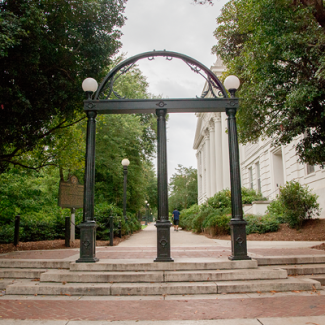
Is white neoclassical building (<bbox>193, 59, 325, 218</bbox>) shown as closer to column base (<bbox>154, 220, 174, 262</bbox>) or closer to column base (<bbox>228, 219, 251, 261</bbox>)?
column base (<bbox>228, 219, 251, 261</bbox>)

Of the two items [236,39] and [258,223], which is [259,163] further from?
[236,39]

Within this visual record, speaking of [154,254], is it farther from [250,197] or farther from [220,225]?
[250,197]

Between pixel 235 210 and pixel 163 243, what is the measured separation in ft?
5.98

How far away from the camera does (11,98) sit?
28.5 feet

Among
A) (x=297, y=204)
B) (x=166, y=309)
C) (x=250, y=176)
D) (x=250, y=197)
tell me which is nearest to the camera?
(x=166, y=309)

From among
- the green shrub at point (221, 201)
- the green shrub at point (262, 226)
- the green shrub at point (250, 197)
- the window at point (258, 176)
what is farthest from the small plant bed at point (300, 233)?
the window at point (258, 176)

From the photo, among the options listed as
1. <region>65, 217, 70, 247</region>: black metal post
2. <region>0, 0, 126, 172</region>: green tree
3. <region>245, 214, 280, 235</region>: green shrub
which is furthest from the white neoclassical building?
<region>65, 217, 70, 247</region>: black metal post

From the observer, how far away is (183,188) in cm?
5831

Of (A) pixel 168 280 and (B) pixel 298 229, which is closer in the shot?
(A) pixel 168 280

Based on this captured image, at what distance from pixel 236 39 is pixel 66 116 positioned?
7.99m

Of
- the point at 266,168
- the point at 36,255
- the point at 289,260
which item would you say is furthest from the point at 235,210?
the point at 266,168

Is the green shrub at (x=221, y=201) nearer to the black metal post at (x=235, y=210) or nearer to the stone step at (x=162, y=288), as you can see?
the black metal post at (x=235, y=210)

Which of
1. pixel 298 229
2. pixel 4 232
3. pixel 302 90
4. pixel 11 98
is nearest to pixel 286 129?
pixel 302 90

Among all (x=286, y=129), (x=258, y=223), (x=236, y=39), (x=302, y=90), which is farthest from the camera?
(x=258, y=223)
